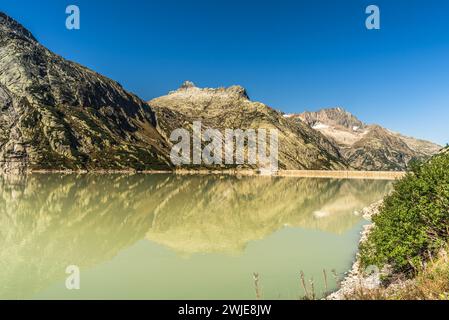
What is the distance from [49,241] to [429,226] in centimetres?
4027

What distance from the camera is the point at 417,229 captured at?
85.6ft

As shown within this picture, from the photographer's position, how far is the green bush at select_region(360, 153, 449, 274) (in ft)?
83.3

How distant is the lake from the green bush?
5046mm

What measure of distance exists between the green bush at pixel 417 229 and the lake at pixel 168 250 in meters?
5.05

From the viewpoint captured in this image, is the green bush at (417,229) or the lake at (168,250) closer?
the green bush at (417,229)

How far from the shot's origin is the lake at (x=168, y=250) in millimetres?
27938

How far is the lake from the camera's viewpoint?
2794cm

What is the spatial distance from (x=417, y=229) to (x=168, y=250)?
2611cm

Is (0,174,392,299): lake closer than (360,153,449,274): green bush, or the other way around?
(360,153,449,274): green bush
